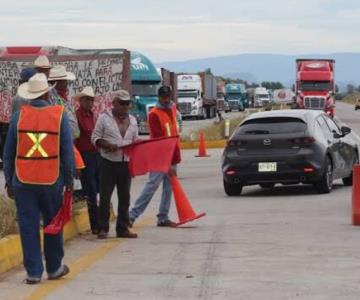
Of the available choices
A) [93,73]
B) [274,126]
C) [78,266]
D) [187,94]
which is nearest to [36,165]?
[78,266]

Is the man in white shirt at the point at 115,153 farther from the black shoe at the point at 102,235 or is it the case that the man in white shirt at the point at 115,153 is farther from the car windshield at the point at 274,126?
the car windshield at the point at 274,126

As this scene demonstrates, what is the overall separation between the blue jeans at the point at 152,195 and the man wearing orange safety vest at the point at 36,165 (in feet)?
12.4

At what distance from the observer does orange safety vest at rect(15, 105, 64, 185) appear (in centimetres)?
782

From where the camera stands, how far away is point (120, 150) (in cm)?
1076

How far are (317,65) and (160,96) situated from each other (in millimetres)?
40585

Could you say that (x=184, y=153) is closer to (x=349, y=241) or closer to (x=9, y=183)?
(x=349, y=241)

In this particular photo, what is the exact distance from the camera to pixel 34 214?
7.96 metres

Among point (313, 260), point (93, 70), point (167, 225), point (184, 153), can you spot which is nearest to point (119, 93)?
point (167, 225)

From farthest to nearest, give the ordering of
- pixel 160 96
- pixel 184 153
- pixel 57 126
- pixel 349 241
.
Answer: pixel 184 153, pixel 160 96, pixel 349 241, pixel 57 126

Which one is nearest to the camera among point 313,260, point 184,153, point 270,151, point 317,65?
point 313,260

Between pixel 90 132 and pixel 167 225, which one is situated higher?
pixel 90 132

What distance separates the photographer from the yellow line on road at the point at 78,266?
7.75 meters

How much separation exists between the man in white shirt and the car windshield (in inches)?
209

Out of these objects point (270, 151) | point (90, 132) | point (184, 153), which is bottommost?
point (184, 153)
